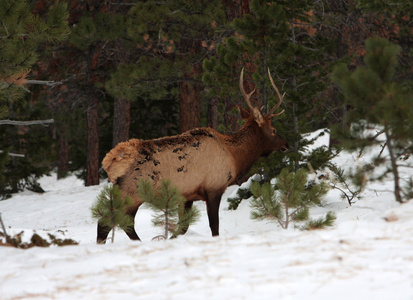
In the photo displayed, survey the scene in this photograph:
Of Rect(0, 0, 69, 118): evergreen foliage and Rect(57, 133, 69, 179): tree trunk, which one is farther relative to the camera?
Rect(57, 133, 69, 179): tree trunk

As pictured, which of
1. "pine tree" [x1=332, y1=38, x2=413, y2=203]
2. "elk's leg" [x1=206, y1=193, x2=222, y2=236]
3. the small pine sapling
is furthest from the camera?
"elk's leg" [x1=206, y1=193, x2=222, y2=236]

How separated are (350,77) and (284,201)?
201 centimetres

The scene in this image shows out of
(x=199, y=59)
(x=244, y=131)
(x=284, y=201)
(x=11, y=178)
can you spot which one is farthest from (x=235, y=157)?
(x=11, y=178)

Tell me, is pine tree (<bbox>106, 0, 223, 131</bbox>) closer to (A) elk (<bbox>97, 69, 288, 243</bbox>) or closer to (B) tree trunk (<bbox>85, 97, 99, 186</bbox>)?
(B) tree trunk (<bbox>85, 97, 99, 186</bbox>)

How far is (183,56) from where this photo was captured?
14.2m

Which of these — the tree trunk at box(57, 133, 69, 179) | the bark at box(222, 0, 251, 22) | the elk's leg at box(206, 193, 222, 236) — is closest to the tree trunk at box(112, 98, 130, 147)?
the bark at box(222, 0, 251, 22)

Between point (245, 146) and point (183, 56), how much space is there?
298 inches

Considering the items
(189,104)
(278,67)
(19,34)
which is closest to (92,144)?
(189,104)

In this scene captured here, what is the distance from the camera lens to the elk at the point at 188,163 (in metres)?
6.14

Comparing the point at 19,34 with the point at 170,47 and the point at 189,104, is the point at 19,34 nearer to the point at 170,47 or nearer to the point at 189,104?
the point at 170,47

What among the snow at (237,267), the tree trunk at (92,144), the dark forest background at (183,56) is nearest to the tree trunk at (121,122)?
the dark forest background at (183,56)

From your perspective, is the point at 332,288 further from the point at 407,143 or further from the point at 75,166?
the point at 75,166

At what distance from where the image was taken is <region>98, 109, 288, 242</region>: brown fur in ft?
20.1

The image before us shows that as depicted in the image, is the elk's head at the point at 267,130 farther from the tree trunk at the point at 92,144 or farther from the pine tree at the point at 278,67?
the tree trunk at the point at 92,144
